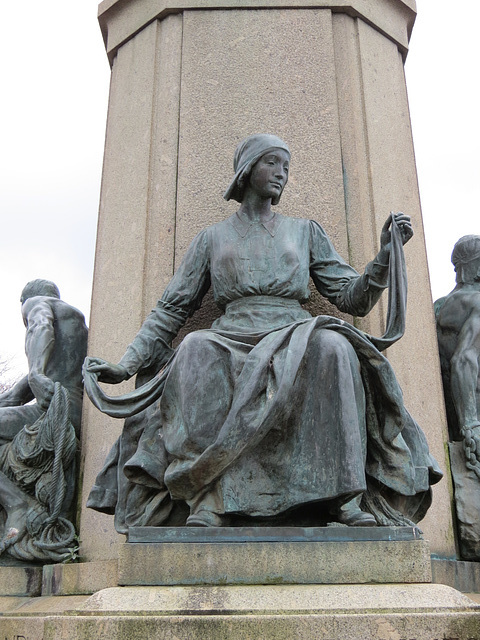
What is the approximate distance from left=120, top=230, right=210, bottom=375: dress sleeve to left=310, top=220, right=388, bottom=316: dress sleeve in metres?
0.64

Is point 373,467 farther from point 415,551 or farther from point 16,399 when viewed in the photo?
point 16,399

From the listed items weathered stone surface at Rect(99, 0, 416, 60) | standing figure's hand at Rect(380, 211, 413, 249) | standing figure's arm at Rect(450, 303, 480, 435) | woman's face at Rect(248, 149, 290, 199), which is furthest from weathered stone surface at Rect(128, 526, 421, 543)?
weathered stone surface at Rect(99, 0, 416, 60)

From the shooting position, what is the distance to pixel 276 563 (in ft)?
12.0

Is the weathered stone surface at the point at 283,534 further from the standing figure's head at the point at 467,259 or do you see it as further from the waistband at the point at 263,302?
the standing figure's head at the point at 467,259

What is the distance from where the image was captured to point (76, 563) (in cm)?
502

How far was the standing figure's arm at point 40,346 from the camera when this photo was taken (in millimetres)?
5727

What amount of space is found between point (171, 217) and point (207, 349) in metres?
1.79

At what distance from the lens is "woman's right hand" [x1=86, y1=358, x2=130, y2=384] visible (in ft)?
14.7

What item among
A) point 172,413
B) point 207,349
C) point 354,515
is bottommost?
point 354,515

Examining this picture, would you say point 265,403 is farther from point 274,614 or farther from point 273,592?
point 274,614

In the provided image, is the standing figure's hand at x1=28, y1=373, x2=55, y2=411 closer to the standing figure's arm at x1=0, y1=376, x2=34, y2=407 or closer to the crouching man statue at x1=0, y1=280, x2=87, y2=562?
the crouching man statue at x1=0, y1=280, x2=87, y2=562

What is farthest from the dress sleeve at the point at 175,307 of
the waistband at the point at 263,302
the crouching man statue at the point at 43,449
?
the crouching man statue at the point at 43,449

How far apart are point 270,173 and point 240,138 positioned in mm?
1124

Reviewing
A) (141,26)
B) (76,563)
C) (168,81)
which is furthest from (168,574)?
(141,26)
